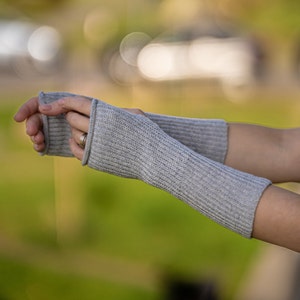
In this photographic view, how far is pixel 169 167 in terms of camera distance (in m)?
1.62

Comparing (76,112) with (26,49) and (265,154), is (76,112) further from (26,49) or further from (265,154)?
(26,49)

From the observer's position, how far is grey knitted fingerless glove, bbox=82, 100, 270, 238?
160 cm

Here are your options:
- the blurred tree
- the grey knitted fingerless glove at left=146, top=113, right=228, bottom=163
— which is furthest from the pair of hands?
the blurred tree

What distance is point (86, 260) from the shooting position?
4863 millimetres

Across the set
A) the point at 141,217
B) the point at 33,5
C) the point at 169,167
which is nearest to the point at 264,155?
the point at 169,167

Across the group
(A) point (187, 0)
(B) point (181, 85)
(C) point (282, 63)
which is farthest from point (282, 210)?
(A) point (187, 0)

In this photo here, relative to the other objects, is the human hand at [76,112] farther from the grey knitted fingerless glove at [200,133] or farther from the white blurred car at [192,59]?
the white blurred car at [192,59]

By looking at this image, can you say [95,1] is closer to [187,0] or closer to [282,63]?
[187,0]

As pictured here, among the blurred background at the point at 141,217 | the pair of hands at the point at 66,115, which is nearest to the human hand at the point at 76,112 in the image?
the pair of hands at the point at 66,115

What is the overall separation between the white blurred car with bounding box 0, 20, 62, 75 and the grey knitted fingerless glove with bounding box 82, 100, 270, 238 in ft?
41.2

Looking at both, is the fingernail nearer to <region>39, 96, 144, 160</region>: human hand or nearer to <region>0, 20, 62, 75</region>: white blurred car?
<region>39, 96, 144, 160</region>: human hand

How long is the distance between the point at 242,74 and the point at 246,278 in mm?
8742

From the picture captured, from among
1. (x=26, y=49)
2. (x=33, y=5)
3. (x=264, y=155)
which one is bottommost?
(x=264, y=155)

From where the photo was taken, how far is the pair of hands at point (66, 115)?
1696 millimetres
